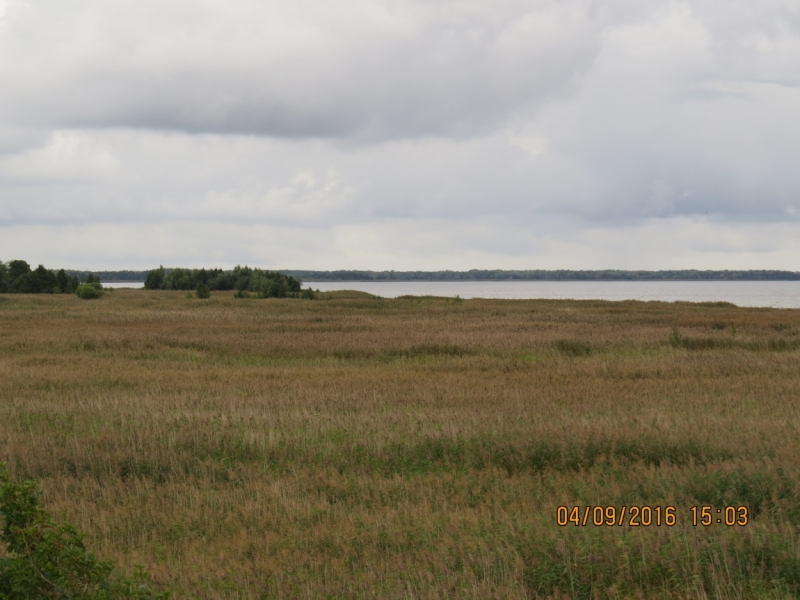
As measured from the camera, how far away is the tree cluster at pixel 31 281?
9444 cm

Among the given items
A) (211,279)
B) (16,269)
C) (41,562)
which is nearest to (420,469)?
(41,562)

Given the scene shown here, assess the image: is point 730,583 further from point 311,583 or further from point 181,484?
point 181,484

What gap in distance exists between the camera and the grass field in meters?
6.71

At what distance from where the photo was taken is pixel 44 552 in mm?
4863

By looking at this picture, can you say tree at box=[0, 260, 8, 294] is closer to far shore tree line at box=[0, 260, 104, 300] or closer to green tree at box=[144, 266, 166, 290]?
far shore tree line at box=[0, 260, 104, 300]

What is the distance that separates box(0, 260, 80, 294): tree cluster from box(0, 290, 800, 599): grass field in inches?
3035

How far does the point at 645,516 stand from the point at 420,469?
373 cm

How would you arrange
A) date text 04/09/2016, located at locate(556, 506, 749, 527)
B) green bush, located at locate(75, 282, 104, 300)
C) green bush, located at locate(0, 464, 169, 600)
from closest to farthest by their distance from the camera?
green bush, located at locate(0, 464, 169, 600) < date text 04/09/2016, located at locate(556, 506, 749, 527) < green bush, located at locate(75, 282, 104, 300)

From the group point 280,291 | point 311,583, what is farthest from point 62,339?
point 280,291

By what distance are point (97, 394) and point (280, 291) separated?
57.7m

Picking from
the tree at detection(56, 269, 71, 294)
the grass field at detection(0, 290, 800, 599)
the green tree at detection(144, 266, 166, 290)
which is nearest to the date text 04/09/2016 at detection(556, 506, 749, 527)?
the grass field at detection(0, 290, 800, 599)

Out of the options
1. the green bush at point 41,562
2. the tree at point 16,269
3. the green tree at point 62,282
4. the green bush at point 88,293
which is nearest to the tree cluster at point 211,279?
the green tree at point 62,282

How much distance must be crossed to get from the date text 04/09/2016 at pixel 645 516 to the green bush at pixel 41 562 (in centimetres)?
481

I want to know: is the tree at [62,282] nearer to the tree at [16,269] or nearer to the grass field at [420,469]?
the tree at [16,269]
